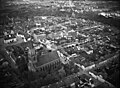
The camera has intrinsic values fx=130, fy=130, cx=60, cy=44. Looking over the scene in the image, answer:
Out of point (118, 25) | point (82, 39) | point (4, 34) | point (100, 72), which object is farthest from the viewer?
point (118, 25)

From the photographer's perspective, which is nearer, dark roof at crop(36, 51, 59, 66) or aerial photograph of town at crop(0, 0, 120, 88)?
aerial photograph of town at crop(0, 0, 120, 88)

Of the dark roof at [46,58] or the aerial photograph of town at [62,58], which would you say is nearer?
the aerial photograph of town at [62,58]

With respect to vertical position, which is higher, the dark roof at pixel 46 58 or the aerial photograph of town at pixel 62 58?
the dark roof at pixel 46 58

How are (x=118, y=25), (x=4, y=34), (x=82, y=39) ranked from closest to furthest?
(x=82, y=39)
(x=4, y=34)
(x=118, y=25)

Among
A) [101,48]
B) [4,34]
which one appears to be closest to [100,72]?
[101,48]

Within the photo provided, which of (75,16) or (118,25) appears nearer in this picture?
(118,25)

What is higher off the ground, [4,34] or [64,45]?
[4,34]

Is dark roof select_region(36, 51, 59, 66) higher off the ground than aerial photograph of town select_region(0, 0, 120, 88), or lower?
higher

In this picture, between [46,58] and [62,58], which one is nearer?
[46,58]

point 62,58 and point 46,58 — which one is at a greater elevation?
point 46,58

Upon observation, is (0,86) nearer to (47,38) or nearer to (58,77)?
(58,77)
